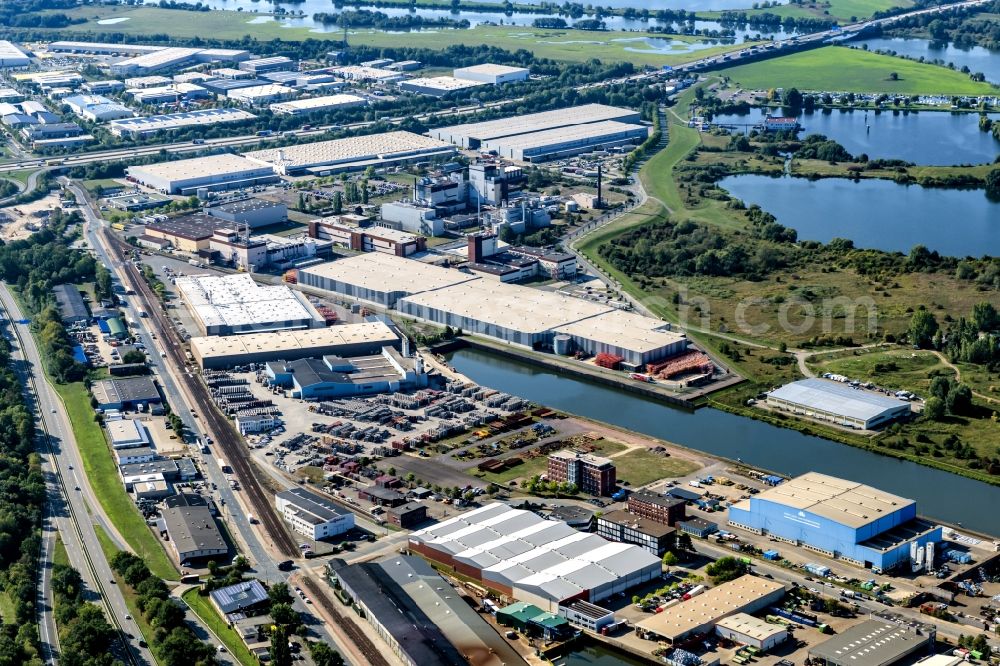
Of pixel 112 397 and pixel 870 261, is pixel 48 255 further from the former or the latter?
pixel 870 261

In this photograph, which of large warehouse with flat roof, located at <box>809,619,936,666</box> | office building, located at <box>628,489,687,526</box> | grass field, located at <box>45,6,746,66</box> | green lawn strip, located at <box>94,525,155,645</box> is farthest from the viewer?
grass field, located at <box>45,6,746,66</box>

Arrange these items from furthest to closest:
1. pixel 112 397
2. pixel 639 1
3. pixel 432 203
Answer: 1. pixel 639 1
2. pixel 432 203
3. pixel 112 397

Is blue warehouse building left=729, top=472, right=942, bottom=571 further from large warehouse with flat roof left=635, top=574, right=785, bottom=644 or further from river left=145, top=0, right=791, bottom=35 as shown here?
river left=145, top=0, right=791, bottom=35

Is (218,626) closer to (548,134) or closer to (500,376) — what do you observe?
(500,376)

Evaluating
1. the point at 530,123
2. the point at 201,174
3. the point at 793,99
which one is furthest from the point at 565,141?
the point at 201,174

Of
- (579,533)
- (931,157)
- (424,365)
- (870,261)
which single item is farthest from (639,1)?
(579,533)

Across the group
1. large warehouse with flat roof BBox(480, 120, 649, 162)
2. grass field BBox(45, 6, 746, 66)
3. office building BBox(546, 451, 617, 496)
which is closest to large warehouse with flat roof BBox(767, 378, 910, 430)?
office building BBox(546, 451, 617, 496)
